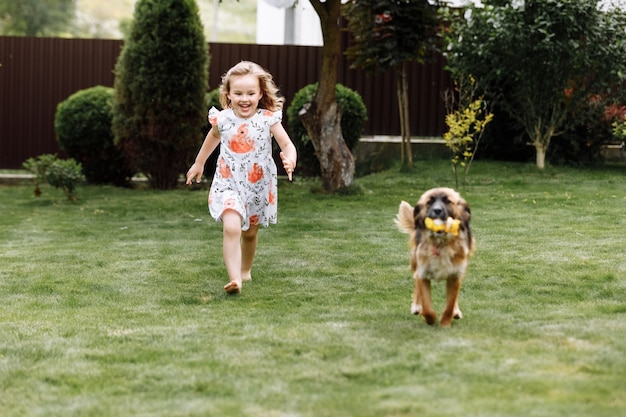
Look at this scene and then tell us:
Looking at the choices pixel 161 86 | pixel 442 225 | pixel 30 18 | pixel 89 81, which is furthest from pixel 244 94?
pixel 30 18

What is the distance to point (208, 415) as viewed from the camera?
145 inches

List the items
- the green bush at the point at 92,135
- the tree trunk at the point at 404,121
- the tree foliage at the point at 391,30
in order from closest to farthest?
the tree foliage at the point at 391,30
the green bush at the point at 92,135
the tree trunk at the point at 404,121

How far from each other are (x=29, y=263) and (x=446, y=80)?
10.2 metres

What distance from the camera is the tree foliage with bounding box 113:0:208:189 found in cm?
1366

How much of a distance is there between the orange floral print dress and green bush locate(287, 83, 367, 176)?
7754 millimetres

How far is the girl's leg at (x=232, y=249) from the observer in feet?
20.7

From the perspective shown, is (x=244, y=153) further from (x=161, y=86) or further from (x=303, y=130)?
(x=303, y=130)

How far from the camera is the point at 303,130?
14.5 meters

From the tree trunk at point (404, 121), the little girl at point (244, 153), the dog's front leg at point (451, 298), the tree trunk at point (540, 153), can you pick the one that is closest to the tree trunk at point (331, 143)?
the tree trunk at point (404, 121)

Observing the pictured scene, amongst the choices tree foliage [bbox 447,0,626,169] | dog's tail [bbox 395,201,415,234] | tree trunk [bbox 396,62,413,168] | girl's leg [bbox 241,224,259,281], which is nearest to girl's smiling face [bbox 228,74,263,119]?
girl's leg [bbox 241,224,259,281]

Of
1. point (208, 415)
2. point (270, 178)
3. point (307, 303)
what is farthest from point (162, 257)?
point (208, 415)

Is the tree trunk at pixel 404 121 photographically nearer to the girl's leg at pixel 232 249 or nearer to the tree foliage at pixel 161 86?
the tree foliage at pixel 161 86

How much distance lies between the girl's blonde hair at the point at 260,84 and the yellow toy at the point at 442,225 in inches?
87.8

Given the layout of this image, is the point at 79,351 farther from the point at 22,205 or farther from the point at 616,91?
the point at 616,91
